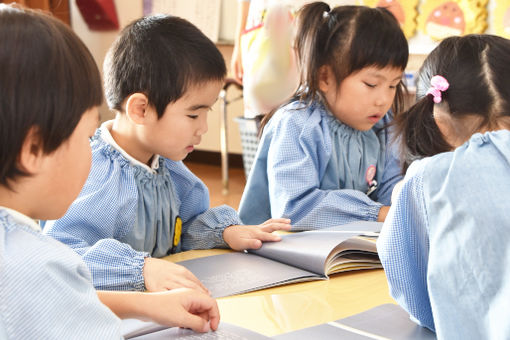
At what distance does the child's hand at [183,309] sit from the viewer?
2.35 feet

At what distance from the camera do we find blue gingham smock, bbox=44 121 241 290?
3.07 ft

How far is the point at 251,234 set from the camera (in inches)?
43.1

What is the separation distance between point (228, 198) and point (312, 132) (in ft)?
6.96

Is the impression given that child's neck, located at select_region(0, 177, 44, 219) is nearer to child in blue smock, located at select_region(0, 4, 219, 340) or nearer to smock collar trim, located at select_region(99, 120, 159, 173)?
child in blue smock, located at select_region(0, 4, 219, 340)

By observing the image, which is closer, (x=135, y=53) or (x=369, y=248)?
(x=369, y=248)

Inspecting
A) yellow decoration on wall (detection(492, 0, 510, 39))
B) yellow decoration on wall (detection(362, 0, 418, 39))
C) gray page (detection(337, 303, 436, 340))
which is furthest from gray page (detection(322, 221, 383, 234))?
yellow decoration on wall (detection(362, 0, 418, 39))

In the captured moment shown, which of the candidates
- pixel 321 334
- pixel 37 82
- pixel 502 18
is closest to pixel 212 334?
pixel 321 334

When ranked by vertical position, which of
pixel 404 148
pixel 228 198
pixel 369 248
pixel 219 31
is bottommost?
pixel 228 198

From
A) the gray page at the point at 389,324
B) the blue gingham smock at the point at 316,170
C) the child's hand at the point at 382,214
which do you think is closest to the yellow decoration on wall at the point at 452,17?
the blue gingham smock at the point at 316,170

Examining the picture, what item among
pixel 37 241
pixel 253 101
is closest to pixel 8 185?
pixel 37 241

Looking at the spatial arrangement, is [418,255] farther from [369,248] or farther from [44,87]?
[44,87]

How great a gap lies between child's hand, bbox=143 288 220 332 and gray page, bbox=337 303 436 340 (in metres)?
0.16

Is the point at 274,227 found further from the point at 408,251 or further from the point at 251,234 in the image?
the point at 408,251

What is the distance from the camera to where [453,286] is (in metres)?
0.65
